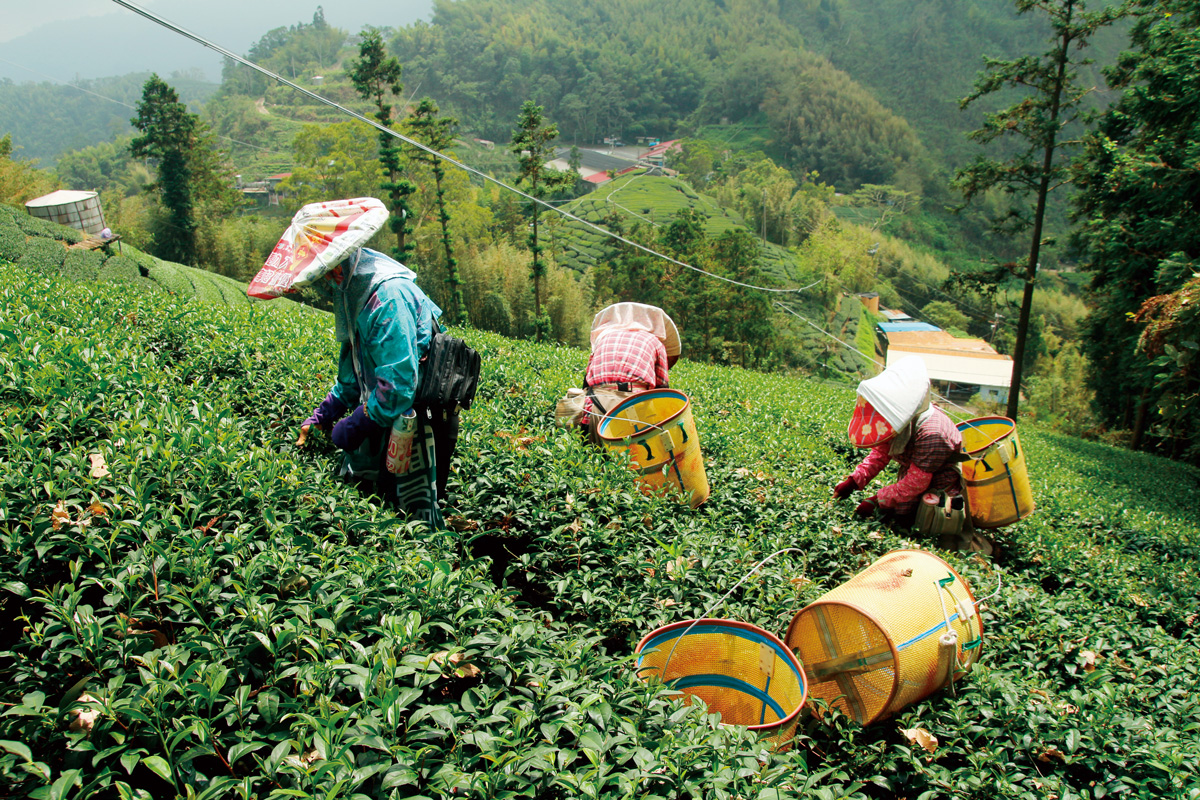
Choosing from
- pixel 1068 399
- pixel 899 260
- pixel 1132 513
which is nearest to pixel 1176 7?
pixel 1132 513

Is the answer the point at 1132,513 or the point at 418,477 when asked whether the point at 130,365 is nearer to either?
the point at 418,477

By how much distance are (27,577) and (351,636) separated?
96cm

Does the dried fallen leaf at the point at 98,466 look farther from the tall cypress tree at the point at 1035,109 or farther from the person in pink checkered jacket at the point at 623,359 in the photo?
the tall cypress tree at the point at 1035,109

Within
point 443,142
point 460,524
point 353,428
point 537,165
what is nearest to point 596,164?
point 443,142

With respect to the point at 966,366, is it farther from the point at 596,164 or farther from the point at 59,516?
the point at 596,164

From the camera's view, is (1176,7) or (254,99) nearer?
(1176,7)

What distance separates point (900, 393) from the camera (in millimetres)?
4137

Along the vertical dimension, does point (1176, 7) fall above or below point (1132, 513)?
above

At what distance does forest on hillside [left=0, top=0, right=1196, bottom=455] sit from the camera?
51.6 feet

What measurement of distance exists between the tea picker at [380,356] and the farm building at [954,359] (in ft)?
153

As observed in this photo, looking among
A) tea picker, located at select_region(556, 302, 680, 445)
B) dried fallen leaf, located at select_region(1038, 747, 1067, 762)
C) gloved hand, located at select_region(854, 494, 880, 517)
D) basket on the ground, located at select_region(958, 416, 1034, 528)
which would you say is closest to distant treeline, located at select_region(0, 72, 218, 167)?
tea picker, located at select_region(556, 302, 680, 445)

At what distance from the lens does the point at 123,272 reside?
45.0 ft

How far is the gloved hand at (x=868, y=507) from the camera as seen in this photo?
14.9 feet

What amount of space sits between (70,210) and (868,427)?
19556mm
